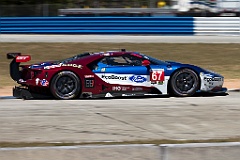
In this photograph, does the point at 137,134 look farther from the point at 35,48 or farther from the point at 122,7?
the point at 122,7

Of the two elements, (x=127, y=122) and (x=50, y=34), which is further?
(x=50, y=34)

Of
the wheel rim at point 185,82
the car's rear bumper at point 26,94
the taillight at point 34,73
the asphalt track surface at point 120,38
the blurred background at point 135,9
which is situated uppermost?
the blurred background at point 135,9

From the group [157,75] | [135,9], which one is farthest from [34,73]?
[135,9]

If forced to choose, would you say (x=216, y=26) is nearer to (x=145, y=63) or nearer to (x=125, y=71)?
(x=145, y=63)

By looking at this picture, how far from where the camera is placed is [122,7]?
107 ft

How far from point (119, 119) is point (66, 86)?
8.61 feet

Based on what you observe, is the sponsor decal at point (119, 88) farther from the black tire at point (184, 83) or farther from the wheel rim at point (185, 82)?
the wheel rim at point (185, 82)

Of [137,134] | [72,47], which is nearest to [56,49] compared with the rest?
[72,47]

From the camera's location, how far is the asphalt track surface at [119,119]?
754cm

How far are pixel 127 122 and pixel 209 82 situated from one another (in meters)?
3.55

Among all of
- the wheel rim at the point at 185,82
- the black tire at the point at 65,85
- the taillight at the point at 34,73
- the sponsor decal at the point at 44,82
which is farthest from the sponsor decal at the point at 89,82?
the wheel rim at the point at 185,82

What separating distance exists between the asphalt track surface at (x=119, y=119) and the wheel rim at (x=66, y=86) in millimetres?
277

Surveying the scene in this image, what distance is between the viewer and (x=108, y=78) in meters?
11.3

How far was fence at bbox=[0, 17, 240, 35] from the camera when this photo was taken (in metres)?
26.8
